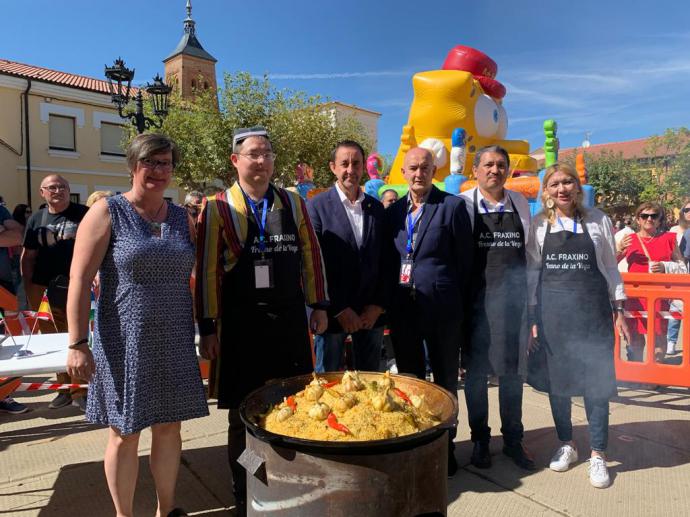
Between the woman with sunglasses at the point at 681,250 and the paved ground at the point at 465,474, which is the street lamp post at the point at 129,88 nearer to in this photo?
the paved ground at the point at 465,474

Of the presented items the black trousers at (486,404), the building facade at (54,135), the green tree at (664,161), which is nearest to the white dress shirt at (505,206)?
the black trousers at (486,404)

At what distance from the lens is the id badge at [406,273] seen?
324cm

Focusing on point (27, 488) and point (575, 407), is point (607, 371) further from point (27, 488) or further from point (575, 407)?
point (27, 488)

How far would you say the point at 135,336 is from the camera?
2.35 metres

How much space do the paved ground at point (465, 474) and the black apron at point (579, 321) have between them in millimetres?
592

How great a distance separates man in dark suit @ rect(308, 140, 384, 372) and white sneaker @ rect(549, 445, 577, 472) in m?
1.48

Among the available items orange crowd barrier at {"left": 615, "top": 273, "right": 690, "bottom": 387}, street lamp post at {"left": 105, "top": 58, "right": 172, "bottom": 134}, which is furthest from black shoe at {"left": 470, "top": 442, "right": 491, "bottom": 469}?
street lamp post at {"left": 105, "top": 58, "right": 172, "bottom": 134}

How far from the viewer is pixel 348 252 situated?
10.8 ft

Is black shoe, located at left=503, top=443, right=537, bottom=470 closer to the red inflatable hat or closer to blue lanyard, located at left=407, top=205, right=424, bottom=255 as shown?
blue lanyard, located at left=407, top=205, right=424, bottom=255

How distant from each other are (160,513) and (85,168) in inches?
986

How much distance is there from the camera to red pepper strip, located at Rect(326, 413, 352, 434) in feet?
6.08

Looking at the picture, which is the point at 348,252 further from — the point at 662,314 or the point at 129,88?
the point at 129,88

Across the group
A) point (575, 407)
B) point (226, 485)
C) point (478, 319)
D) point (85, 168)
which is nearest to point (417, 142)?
point (575, 407)

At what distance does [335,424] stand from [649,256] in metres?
5.05
